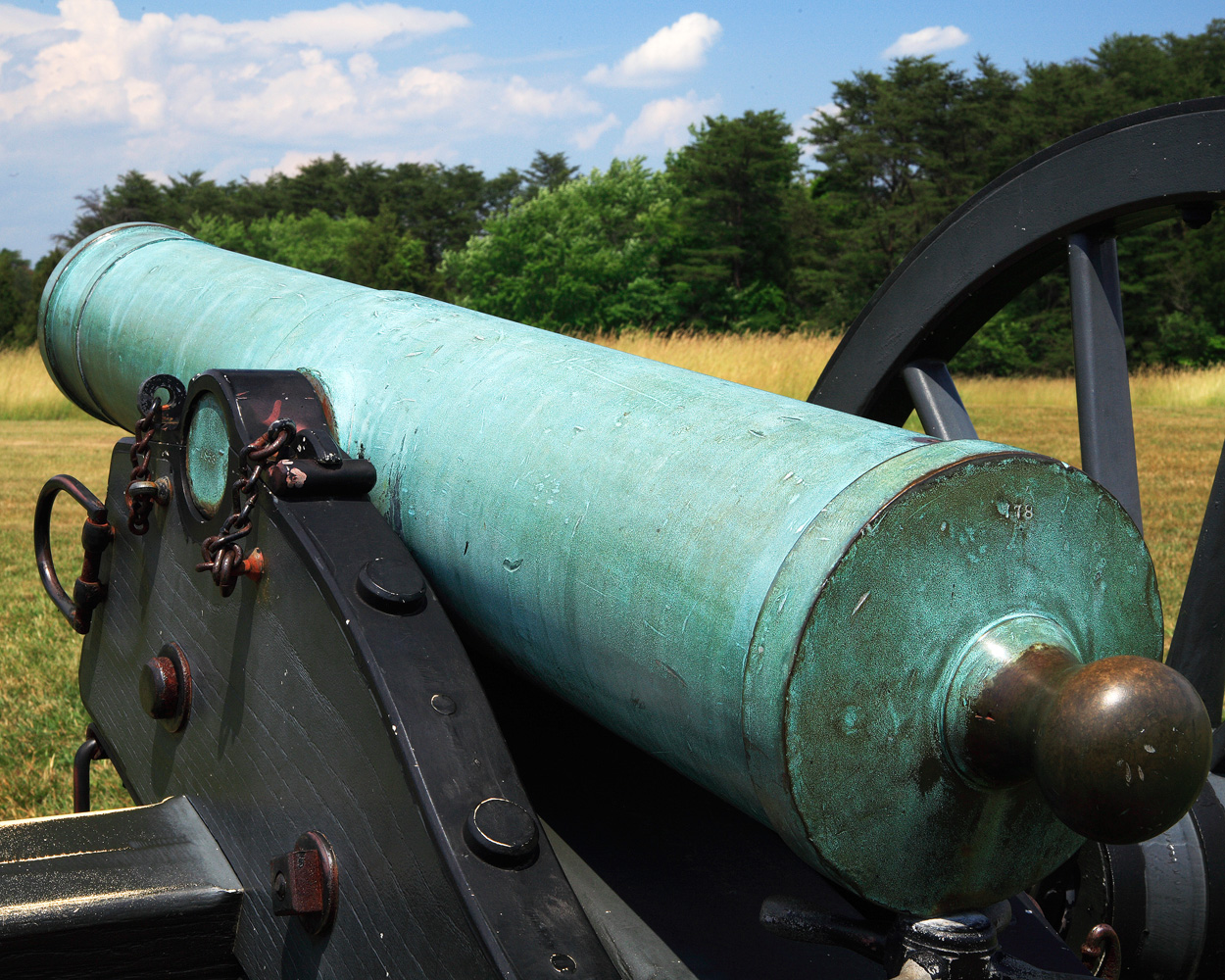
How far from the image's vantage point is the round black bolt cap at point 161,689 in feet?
4.62

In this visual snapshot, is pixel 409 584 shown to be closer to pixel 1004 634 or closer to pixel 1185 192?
pixel 1004 634

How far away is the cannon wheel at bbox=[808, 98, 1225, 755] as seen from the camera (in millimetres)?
1453

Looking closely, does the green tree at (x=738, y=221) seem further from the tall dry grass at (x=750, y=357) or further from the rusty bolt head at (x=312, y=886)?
the rusty bolt head at (x=312, y=886)

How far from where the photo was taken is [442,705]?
40.6 inches

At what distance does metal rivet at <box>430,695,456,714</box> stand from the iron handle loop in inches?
31.6

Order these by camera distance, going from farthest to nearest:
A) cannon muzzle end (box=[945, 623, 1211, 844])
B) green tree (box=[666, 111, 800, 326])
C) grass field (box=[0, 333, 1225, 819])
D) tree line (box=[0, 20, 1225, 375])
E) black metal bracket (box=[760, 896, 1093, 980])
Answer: green tree (box=[666, 111, 800, 326]) < tree line (box=[0, 20, 1225, 375]) < grass field (box=[0, 333, 1225, 819]) < black metal bracket (box=[760, 896, 1093, 980]) < cannon muzzle end (box=[945, 623, 1211, 844])

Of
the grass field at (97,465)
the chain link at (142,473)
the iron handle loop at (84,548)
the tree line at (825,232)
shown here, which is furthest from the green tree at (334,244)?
the chain link at (142,473)

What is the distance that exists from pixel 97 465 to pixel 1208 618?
7920 millimetres

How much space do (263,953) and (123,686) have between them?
1.95ft

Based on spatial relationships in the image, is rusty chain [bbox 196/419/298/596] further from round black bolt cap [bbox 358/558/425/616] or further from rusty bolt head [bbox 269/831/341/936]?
rusty bolt head [bbox 269/831/341/936]

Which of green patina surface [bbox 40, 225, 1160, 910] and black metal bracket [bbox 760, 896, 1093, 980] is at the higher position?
green patina surface [bbox 40, 225, 1160, 910]

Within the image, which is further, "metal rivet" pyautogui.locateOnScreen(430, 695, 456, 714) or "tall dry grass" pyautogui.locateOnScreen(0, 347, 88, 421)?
"tall dry grass" pyautogui.locateOnScreen(0, 347, 88, 421)

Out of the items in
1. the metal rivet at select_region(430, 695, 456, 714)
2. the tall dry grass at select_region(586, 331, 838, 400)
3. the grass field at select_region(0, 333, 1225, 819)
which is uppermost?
the metal rivet at select_region(430, 695, 456, 714)

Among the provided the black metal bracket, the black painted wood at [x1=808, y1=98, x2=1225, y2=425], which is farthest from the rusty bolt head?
the black painted wood at [x1=808, y1=98, x2=1225, y2=425]
